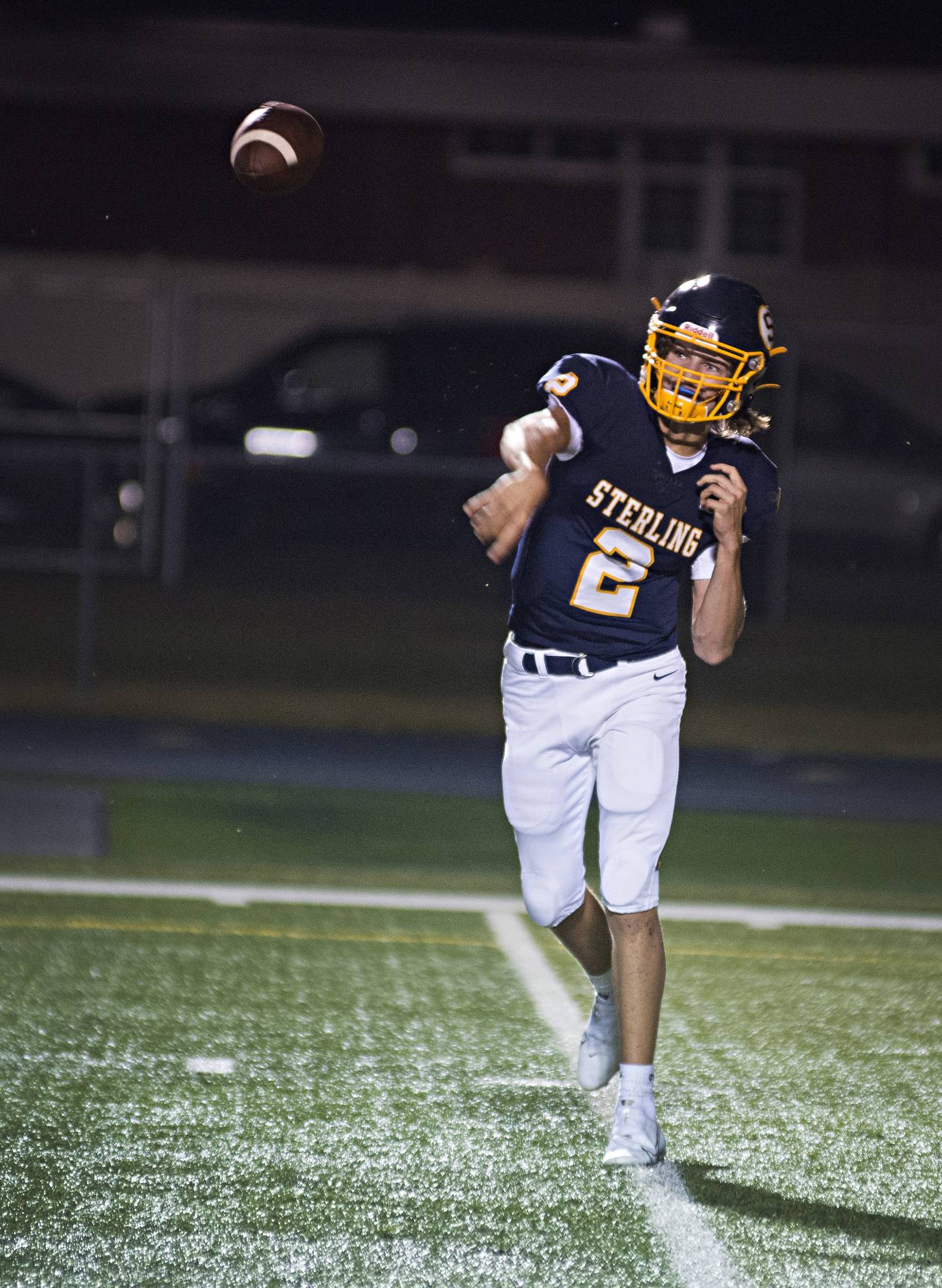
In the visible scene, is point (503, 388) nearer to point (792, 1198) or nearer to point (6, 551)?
point (6, 551)

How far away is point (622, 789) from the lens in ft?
14.0

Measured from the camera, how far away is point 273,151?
17.0 ft

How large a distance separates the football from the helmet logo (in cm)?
151

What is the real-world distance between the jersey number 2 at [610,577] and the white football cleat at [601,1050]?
98 centimetres

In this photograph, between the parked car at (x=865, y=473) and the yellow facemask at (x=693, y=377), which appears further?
the parked car at (x=865, y=473)

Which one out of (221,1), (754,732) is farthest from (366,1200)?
(221,1)

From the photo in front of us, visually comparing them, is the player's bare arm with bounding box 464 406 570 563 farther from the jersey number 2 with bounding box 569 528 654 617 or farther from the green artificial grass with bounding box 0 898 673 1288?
the green artificial grass with bounding box 0 898 673 1288

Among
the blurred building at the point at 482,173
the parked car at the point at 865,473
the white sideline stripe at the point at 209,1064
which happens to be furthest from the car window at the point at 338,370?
the white sideline stripe at the point at 209,1064

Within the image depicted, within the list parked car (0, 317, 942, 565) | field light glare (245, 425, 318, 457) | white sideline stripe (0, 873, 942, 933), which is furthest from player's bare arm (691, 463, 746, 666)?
field light glare (245, 425, 318, 457)

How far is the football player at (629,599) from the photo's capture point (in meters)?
4.19

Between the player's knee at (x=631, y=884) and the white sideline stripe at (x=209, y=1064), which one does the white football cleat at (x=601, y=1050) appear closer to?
the player's knee at (x=631, y=884)

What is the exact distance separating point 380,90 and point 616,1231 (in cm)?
2112

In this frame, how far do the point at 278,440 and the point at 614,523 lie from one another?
11.5 m

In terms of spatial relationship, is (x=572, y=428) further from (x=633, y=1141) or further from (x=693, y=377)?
(x=633, y=1141)
